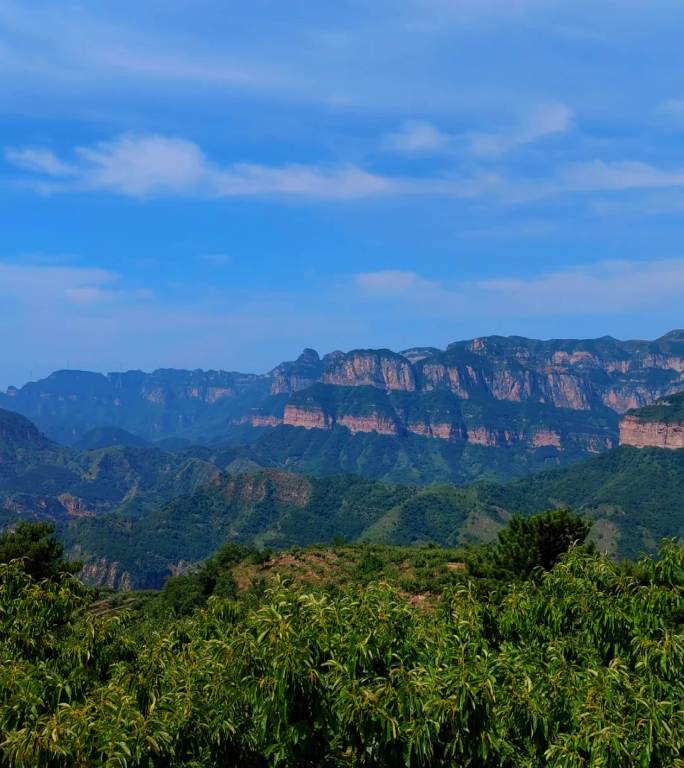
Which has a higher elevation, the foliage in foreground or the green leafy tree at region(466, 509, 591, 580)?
the foliage in foreground

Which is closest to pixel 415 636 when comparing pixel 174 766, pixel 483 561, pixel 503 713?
pixel 503 713

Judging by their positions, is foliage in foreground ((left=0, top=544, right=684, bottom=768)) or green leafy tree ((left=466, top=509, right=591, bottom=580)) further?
green leafy tree ((left=466, top=509, right=591, bottom=580))

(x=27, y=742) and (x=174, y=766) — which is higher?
(x=27, y=742)

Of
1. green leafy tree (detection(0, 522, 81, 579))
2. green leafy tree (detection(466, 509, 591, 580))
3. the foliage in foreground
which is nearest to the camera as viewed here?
the foliage in foreground

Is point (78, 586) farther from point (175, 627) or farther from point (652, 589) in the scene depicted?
point (652, 589)

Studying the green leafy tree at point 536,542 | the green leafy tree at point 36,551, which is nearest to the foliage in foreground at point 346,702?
the green leafy tree at point 536,542

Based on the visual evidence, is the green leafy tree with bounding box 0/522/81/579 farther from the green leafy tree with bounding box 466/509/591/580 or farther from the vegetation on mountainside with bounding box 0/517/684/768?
the green leafy tree with bounding box 466/509/591/580

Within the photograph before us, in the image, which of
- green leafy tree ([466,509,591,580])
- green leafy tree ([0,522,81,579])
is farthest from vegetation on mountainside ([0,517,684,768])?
green leafy tree ([0,522,81,579])

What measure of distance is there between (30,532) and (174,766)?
41.9 m

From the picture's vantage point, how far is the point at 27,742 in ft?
39.0

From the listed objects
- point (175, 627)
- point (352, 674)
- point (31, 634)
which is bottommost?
point (175, 627)

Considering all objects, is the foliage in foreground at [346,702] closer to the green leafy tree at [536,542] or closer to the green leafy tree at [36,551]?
the green leafy tree at [536,542]

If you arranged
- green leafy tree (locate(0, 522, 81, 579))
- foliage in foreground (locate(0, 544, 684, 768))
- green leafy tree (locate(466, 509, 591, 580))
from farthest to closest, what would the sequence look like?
green leafy tree (locate(0, 522, 81, 579)), green leafy tree (locate(466, 509, 591, 580)), foliage in foreground (locate(0, 544, 684, 768))

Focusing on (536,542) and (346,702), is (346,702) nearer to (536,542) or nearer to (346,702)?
(346,702)
